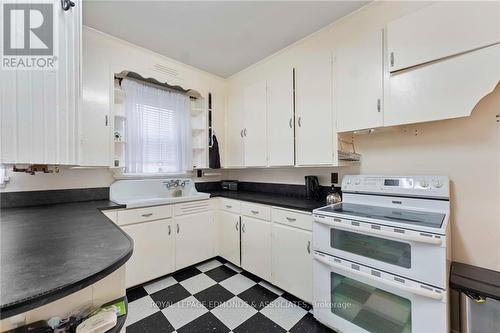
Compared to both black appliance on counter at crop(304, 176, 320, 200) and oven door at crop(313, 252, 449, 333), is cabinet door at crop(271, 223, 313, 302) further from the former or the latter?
black appliance on counter at crop(304, 176, 320, 200)

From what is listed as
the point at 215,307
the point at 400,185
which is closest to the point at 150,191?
the point at 215,307

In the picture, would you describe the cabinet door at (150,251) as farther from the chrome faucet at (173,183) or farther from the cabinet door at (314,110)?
the cabinet door at (314,110)

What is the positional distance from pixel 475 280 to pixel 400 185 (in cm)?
66

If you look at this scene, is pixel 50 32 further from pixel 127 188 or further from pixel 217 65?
pixel 217 65

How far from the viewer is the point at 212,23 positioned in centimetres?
189

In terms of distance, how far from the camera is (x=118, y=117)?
2.30 meters

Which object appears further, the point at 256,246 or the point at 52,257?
the point at 256,246

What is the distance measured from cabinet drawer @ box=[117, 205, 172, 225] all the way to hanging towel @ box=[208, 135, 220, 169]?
0.88 metres

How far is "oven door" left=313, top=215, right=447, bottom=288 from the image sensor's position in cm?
109

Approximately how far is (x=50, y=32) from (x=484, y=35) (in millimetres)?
2127

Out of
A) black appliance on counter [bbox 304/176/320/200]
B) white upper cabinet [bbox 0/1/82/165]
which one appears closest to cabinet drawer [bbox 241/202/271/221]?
black appliance on counter [bbox 304/176/320/200]

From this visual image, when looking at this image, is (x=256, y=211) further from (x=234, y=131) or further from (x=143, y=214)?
(x=234, y=131)

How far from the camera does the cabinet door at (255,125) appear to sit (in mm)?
2466

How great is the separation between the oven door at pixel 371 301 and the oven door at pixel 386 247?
0.18 feet
